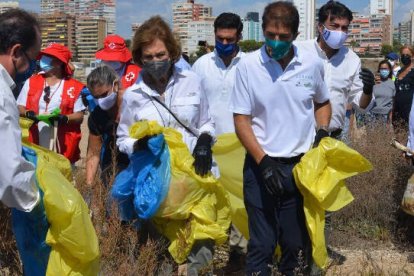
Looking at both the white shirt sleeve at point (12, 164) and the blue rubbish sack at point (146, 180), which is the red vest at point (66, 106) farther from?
the white shirt sleeve at point (12, 164)

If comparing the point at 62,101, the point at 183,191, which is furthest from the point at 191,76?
the point at 62,101

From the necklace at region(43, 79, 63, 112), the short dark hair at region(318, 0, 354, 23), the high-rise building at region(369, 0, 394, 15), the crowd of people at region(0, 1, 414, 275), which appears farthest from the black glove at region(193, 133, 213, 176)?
the high-rise building at region(369, 0, 394, 15)

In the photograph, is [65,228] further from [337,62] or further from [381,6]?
[381,6]

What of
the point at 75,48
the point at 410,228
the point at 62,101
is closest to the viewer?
the point at 410,228

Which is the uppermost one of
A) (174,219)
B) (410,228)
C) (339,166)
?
(339,166)

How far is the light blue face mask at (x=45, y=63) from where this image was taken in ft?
20.4

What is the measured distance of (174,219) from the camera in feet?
13.9

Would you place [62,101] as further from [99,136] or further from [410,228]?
[410,228]

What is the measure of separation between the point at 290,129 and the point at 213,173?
63 cm

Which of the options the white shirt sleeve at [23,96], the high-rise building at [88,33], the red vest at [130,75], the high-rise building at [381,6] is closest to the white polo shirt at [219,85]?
the red vest at [130,75]

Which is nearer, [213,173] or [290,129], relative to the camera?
[290,129]

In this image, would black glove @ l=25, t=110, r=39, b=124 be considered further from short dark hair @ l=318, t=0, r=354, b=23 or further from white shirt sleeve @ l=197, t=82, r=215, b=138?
short dark hair @ l=318, t=0, r=354, b=23

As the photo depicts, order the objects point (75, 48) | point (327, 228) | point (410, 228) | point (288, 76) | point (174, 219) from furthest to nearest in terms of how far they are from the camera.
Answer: point (75, 48), point (410, 228), point (327, 228), point (174, 219), point (288, 76)

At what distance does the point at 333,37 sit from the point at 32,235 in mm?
2770
